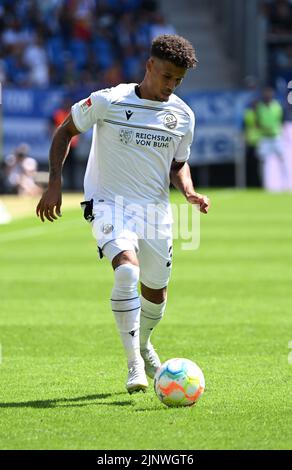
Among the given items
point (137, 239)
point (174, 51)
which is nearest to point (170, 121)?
point (174, 51)

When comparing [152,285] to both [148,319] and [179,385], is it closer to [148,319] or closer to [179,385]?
[148,319]

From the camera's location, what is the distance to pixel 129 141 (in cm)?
772

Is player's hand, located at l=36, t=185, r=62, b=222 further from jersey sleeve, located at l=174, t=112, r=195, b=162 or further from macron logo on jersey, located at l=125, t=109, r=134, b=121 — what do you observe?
jersey sleeve, located at l=174, t=112, r=195, b=162

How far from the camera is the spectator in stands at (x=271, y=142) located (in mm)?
30797

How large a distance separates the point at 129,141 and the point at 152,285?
102 centimetres

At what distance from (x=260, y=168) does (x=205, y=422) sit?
25587mm

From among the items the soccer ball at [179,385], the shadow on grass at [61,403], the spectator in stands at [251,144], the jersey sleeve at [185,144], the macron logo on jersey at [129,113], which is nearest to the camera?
the soccer ball at [179,385]

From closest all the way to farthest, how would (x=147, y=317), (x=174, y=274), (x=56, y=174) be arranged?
(x=56, y=174) < (x=147, y=317) < (x=174, y=274)

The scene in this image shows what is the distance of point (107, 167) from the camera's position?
7.75 metres

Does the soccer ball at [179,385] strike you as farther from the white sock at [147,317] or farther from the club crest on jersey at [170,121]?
the club crest on jersey at [170,121]

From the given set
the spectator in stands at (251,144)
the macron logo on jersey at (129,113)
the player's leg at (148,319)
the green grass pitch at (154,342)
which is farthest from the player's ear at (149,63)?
the spectator in stands at (251,144)

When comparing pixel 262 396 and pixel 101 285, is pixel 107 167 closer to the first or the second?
pixel 262 396
